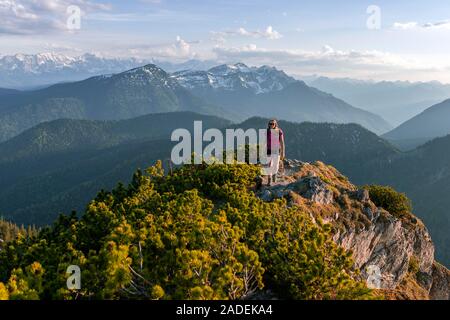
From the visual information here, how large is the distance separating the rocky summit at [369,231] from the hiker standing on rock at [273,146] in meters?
1.37

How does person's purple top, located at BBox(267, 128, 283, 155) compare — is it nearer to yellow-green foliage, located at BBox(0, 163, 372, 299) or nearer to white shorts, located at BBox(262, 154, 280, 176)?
white shorts, located at BBox(262, 154, 280, 176)

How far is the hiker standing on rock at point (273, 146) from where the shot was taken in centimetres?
3173

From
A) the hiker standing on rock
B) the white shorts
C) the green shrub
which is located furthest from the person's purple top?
the green shrub

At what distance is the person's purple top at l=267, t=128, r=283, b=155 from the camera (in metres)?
31.6

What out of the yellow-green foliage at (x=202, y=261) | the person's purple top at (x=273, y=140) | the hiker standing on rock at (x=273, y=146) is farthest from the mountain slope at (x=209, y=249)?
the person's purple top at (x=273, y=140)

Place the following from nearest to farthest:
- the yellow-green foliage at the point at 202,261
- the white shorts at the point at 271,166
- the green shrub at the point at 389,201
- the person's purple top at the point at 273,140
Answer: the yellow-green foliage at the point at 202,261 < the person's purple top at the point at 273,140 < the white shorts at the point at 271,166 < the green shrub at the point at 389,201

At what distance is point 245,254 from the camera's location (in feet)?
56.1

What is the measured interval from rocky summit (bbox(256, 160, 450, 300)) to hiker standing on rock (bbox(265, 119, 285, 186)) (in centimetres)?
137

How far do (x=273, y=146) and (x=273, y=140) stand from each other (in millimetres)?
600

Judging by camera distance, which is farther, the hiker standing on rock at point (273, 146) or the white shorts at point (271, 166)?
the white shorts at point (271, 166)

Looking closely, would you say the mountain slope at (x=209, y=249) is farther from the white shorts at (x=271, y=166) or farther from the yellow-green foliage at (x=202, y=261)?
the white shorts at (x=271, y=166)

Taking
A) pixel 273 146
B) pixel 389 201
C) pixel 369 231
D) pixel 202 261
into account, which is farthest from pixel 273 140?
pixel 389 201

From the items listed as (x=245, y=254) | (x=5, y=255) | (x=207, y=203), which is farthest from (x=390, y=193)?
(x=5, y=255)
